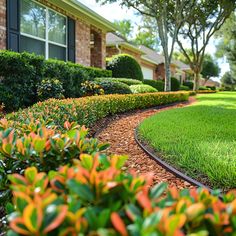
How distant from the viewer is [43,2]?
1100 cm

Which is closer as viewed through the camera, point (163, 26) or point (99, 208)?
point (99, 208)

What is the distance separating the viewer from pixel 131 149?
17.3ft

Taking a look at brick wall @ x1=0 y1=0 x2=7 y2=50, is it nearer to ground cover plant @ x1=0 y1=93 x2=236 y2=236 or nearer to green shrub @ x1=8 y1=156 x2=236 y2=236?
ground cover plant @ x1=0 y1=93 x2=236 y2=236

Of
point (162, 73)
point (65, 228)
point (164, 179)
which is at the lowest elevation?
point (164, 179)

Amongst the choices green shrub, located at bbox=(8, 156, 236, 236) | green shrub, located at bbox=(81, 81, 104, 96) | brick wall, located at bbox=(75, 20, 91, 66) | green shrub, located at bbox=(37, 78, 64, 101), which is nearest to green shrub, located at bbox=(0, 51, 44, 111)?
green shrub, located at bbox=(37, 78, 64, 101)

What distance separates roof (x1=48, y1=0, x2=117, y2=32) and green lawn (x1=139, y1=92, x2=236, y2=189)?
254 inches

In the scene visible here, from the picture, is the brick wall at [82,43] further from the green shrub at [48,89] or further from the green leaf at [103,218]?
the green leaf at [103,218]

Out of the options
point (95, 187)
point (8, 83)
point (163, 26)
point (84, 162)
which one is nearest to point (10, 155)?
point (84, 162)

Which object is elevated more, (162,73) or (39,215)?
(162,73)

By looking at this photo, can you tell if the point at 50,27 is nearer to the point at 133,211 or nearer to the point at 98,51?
the point at 98,51

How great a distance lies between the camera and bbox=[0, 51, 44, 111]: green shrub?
7.36m

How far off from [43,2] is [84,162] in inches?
420

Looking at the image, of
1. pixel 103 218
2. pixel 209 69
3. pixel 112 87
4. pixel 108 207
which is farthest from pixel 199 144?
pixel 209 69

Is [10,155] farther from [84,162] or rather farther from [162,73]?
[162,73]
